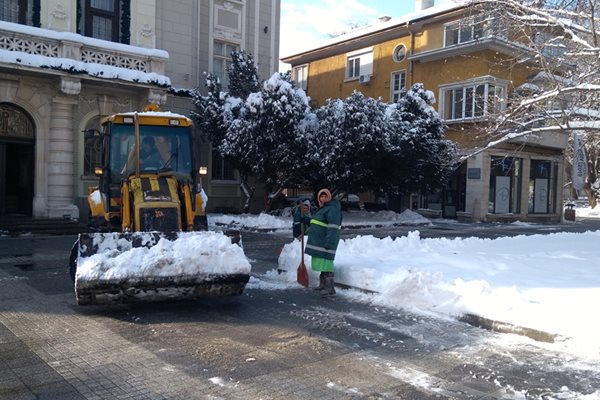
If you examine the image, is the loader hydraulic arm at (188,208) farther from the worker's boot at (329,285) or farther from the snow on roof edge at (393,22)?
the snow on roof edge at (393,22)

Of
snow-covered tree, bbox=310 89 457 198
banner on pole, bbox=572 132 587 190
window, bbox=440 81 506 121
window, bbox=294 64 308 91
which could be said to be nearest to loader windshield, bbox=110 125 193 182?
snow-covered tree, bbox=310 89 457 198

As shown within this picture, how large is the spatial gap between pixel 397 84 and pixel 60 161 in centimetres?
2076

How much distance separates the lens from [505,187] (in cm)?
3039

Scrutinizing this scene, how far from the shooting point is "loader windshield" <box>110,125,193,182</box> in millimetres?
9289

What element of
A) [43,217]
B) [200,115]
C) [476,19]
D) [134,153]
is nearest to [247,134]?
[200,115]

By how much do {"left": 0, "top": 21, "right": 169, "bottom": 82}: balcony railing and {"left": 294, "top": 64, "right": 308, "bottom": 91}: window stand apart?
19455 mm

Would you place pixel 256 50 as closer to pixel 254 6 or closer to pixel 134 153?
pixel 254 6

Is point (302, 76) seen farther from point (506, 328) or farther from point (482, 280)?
point (506, 328)

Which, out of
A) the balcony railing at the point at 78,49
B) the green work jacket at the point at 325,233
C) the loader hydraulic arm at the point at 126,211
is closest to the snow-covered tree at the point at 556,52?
the green work jacket at the point at 325,233

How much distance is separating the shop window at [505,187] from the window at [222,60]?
14.6 metres

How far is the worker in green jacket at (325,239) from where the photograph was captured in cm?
871

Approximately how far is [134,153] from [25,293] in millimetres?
A: 2789

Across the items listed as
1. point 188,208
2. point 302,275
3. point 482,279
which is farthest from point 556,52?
point 188,208

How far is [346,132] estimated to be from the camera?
21.1 m
